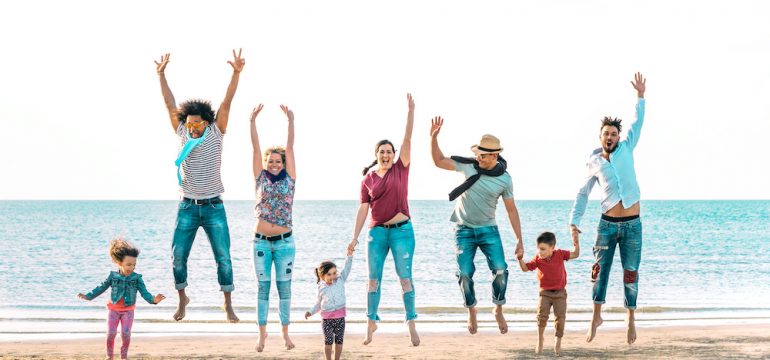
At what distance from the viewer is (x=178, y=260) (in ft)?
34.1

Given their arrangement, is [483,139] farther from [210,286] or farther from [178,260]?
[210,286]

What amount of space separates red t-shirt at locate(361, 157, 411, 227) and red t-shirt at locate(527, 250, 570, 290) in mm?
1778

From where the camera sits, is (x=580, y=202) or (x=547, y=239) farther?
(x=580, y=202)

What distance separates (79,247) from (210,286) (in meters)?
29.8

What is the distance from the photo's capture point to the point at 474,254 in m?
10.3

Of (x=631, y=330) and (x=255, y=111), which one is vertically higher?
(x=255, y=111)

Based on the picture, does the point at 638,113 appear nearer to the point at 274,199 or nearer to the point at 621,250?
the point at 621,250

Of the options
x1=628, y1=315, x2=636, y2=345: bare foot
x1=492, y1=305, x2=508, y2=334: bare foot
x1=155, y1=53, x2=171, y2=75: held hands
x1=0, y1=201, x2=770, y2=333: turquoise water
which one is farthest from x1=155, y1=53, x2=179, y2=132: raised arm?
x1=628, y1=315, x2=636, y2=345: bare foot

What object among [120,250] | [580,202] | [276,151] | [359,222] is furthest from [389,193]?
[120,250]

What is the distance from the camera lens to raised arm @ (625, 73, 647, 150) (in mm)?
10711

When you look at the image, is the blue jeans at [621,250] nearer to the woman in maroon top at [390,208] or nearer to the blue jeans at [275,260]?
the woman in maroon top at [390,208]

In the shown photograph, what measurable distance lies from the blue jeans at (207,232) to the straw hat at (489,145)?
3.20 meters

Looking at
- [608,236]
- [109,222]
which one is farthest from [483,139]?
[109,222]

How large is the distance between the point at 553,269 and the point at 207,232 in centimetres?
420
